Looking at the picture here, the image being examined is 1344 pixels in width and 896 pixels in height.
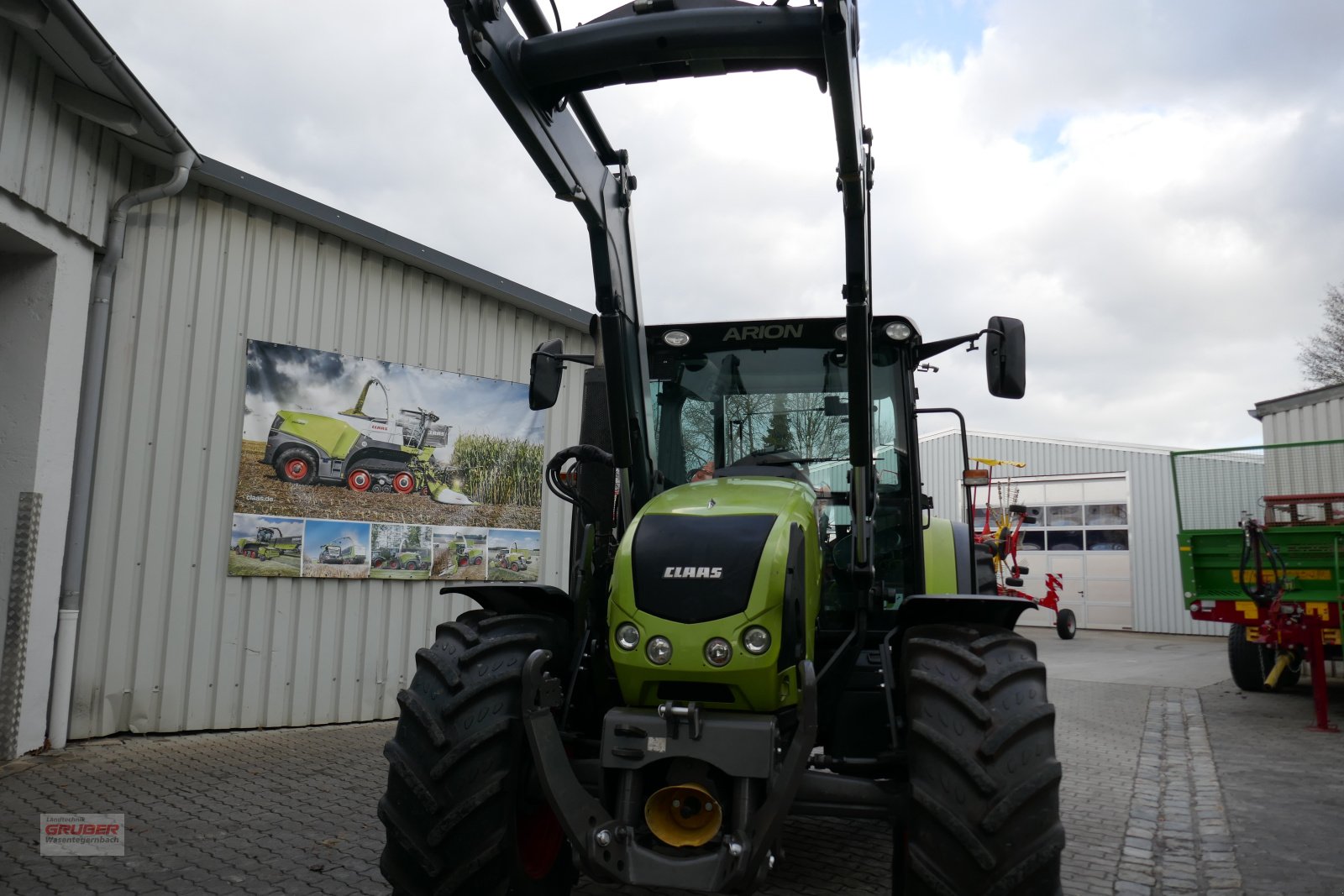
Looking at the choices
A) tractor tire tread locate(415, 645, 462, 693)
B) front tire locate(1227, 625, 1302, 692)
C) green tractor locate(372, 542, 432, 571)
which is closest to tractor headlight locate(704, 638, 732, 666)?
tractor tire tread locate(415, 645, 462, 693)

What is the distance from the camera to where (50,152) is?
231 inches

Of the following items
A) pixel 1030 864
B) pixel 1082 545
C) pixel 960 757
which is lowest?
pixel 1030 864

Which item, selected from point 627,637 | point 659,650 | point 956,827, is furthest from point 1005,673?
point 627,637

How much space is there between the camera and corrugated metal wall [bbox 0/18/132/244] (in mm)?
5453

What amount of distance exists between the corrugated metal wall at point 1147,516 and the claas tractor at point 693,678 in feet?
55.6

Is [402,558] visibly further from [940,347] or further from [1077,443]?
[1077,443]

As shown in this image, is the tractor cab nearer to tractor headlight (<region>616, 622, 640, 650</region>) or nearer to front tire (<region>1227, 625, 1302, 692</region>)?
tractor headlight (<region>616, 622, 640, 650</region>)

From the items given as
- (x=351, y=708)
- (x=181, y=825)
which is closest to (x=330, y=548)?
(x=351, y=708)

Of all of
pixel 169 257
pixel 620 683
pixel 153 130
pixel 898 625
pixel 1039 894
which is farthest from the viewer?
pixel 169 257

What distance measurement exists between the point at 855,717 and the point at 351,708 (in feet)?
16.4

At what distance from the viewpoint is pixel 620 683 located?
3.16m

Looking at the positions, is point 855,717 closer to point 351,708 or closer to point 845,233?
point 845,233

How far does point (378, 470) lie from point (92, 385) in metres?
2.08

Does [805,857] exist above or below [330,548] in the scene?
below
